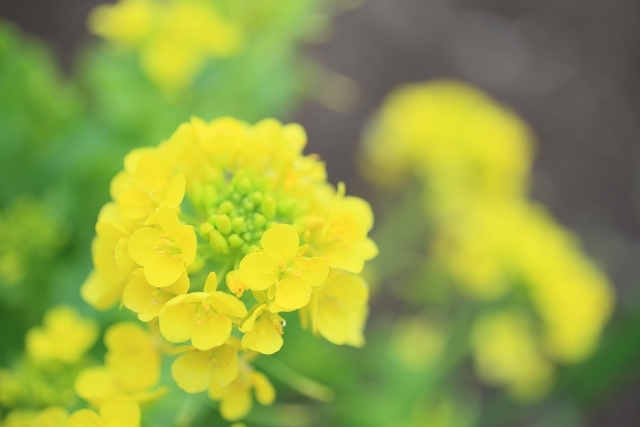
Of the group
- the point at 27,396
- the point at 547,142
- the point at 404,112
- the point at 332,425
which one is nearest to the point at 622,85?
the point at 547,142

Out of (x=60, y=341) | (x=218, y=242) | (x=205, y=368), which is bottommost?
(x=60, y=341)

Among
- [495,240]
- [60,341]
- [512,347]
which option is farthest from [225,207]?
[512,347]

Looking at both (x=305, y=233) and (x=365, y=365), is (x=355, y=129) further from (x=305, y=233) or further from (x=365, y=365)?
(x=305, y=233)

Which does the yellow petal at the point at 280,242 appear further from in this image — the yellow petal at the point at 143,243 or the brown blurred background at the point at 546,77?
the brown blurred background at the point at 546,77

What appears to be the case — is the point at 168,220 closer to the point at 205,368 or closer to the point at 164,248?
the point at 164,248

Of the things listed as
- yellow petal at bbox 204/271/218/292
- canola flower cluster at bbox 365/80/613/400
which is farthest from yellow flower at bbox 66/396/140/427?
canola flower cluster at bbox 365/80/613/400

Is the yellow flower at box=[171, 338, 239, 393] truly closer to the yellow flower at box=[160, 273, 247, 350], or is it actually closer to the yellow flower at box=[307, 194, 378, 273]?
the yellow flower at box=[160, 273, 247, 350]
